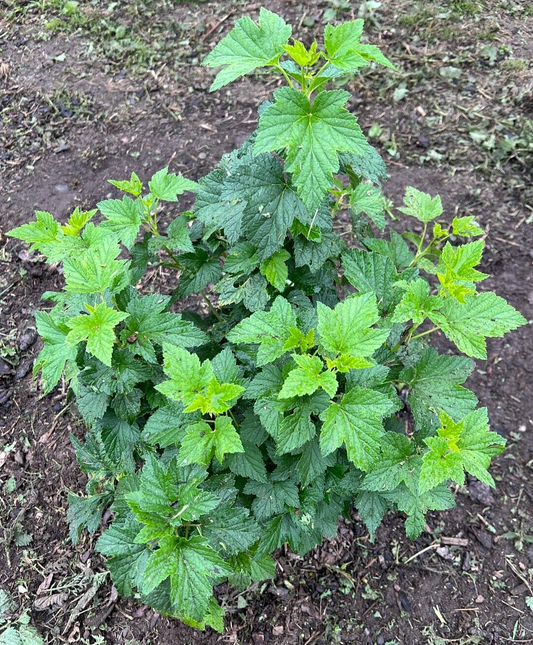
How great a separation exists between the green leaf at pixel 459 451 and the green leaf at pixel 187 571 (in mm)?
728

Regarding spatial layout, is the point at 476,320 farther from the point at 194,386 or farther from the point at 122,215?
the point at 122,215

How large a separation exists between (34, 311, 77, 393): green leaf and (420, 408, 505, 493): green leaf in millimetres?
1265

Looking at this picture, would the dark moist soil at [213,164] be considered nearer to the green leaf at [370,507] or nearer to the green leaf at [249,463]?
the green leaf at [370,507]

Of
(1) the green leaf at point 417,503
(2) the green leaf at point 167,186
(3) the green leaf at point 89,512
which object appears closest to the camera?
(1) the green leaf at point 417,503

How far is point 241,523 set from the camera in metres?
1.81

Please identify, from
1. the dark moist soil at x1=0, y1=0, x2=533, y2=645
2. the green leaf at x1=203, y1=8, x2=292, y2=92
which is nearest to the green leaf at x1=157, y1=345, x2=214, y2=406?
the green leaf at x1=203, y1=8, x2=292, y2=92

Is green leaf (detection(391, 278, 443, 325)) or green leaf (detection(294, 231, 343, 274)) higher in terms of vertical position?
green leaf (detection(294, 231, 343, 274))

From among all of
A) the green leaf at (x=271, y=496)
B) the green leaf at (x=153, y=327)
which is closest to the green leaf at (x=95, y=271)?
the green leaf at (x=153, y=327)

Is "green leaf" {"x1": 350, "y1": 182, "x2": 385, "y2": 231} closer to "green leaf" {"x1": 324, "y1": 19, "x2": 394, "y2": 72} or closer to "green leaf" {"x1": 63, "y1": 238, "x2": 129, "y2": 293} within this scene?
"green leaf" {"x1": 324, "y1": 19, "x2": 394, "y2": 72}

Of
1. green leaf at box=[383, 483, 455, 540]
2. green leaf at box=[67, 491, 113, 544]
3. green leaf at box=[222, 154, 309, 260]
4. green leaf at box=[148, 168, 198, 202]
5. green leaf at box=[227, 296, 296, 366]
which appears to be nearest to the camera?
green leaf at box=[227, 296, 296, 366]

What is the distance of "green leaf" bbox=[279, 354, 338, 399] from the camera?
153cm

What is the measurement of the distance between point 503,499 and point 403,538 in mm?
645

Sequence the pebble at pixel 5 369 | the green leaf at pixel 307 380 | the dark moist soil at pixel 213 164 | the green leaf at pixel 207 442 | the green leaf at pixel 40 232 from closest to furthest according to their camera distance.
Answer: the green leaf at pixel 307 380 < the green leaf at pixel 207 442 < the green leaf at pixel 40 232 < the dark moist soil at pixel 213 164 < the pebble at pixel 5 369

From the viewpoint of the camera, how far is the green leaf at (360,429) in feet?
5.20
